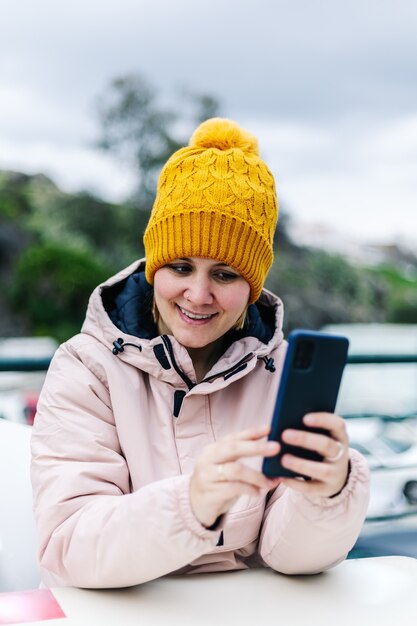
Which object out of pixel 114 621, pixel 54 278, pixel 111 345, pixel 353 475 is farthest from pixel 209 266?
pixel 54 278

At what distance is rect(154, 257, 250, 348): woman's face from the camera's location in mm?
1525

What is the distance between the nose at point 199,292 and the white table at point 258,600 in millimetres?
518

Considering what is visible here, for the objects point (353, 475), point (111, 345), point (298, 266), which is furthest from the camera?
point (298, 266)

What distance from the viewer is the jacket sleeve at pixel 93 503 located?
1.16 meters

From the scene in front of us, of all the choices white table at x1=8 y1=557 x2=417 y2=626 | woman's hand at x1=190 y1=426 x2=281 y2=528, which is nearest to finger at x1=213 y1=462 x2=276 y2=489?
woman's hand at x1=190 y1=426 x2=281 y2=528

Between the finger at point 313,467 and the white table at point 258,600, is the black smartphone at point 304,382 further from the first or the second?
the white table at point 258,600

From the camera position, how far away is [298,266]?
24641mm

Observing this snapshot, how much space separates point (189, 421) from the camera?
4.88 ft

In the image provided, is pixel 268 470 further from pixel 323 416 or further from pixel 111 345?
pixel 111 345

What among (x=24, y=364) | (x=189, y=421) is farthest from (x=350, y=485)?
(x=24, y=364)

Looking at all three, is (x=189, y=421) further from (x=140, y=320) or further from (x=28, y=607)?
(x=28, y=607)

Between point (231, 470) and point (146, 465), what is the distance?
383mm

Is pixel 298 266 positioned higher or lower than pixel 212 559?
higher

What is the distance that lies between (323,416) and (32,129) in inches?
905
